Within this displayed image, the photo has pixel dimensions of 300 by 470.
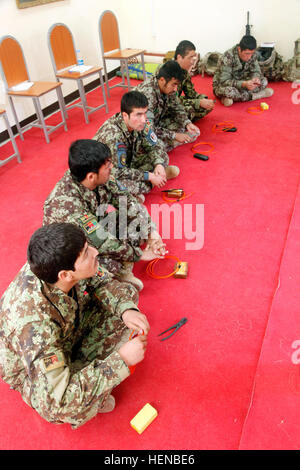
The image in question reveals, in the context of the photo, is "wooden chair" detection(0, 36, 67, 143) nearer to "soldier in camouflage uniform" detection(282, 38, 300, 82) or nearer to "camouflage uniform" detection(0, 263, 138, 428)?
"camouflage uniform" detection(0, 263, 138, 428)

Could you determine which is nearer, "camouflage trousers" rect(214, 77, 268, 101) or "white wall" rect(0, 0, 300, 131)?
"white wall" rect(0, 0, 300, 131)

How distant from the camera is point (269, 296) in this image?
2.07 metres

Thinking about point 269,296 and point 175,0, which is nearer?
point 269,296

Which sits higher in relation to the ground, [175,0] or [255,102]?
[175,0]

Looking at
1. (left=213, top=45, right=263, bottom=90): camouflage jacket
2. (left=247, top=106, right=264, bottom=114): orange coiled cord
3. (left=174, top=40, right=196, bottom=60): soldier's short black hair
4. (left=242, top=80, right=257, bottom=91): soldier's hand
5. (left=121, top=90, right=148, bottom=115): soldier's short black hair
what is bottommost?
(left=247, top=106, right=264, bottom=114): orange coiled cord

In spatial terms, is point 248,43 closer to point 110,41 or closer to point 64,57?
point 110,41

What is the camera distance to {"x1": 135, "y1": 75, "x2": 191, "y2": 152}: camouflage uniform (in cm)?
329

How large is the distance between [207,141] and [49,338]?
3.10 meters

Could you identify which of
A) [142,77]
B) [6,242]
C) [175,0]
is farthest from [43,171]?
[175,0]

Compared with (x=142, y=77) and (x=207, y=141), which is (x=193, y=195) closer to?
(x=207, y=141)

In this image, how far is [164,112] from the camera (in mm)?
3605

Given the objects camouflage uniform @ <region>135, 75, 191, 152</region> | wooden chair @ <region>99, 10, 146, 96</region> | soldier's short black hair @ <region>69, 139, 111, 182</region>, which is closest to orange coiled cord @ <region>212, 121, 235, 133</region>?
camouflage uniform @ <region>135, 75, 191, 152</region>

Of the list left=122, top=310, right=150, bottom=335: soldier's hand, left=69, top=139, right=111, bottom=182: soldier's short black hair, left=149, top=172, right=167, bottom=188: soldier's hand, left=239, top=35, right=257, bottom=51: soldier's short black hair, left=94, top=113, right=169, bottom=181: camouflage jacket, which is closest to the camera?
left=122, top=310, right=150, bottom=335: soldier's hand

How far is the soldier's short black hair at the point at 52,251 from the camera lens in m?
1.24
